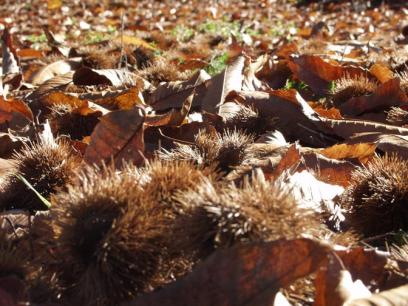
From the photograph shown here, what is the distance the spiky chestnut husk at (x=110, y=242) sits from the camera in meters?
1.04

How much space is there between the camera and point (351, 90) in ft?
8.46

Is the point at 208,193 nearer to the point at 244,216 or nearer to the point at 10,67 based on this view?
the point at 244,216

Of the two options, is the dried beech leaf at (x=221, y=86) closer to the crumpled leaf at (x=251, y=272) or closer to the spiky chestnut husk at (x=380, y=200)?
the spiky chestnut husk at (x=380, y=200)

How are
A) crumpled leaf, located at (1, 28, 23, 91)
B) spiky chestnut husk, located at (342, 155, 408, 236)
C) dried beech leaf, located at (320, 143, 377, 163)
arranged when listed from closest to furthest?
spiky chestnut husk, located at (342, 155, 408, 236) < dried beech leaf, located at (320, 143, 377, 163) < crumpled leaf, located at (1, 28, 23, 91)

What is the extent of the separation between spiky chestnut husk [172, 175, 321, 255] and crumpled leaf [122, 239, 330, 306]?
2cm

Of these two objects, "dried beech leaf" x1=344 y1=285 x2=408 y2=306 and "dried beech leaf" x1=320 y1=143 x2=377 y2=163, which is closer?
"dried beech leaf" x1=344 y1=285 x2=408 y2=306

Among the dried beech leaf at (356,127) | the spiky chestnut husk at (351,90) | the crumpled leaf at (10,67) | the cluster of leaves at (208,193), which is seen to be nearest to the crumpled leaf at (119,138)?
the cluster of leaves at (208,193)

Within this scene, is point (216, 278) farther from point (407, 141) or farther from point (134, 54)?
point (134, 54)

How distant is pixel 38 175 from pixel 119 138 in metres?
0.24

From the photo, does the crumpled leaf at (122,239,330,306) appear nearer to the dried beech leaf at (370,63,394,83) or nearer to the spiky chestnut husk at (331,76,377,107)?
the spiky chestnut husk at (331,76,377,107)

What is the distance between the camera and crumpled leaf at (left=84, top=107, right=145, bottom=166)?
149 cm

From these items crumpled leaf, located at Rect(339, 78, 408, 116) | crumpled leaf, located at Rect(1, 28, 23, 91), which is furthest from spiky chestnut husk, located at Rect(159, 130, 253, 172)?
crumpled leaf, located at Rect(1, 28, 23, 91)

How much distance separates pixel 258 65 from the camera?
3.35m

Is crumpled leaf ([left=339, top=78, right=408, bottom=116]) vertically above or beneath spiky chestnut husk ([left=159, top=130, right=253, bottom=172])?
beneath
